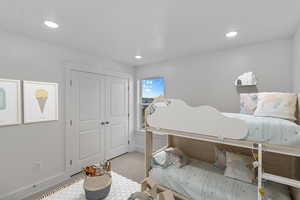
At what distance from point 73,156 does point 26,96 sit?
1.35m

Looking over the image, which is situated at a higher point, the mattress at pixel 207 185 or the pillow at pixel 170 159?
the pillow at pixel 170 159

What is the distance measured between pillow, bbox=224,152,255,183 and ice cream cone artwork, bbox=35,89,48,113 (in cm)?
290

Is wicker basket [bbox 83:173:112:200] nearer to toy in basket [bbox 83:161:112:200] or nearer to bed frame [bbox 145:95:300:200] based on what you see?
toy in basket [bbox 83:161:112:200]

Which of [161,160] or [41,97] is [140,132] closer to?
[161,160]

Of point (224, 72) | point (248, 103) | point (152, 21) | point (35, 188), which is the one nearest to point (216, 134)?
point (248, 103)

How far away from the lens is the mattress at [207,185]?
55.2 inches

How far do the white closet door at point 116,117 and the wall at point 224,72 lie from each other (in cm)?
99

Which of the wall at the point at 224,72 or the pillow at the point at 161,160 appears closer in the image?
the pillow at the point at 161,160

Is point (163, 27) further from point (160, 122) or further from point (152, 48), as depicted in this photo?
point (160, 122)

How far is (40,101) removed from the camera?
2.17 meters

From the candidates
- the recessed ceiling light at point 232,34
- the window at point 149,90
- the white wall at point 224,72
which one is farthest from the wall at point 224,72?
the recessed ceiling light at point 232,34

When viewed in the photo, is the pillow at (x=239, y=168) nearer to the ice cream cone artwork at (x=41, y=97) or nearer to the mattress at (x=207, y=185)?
the mattress at (x=207, y=185)

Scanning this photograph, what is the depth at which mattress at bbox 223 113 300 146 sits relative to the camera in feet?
3.64

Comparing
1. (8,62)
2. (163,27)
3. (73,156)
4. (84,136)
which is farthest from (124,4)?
(73,156)
